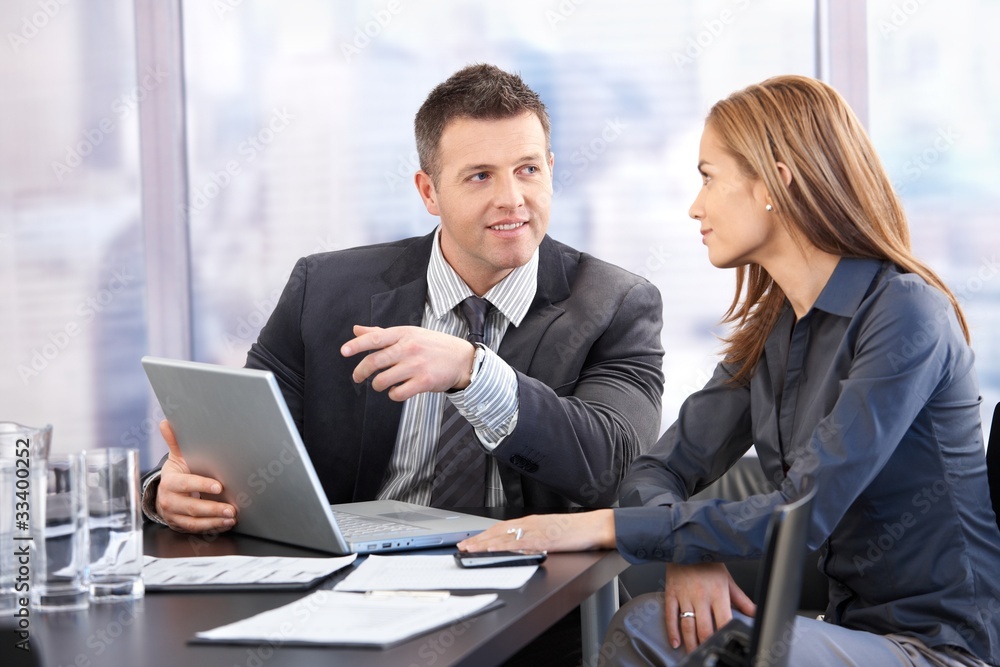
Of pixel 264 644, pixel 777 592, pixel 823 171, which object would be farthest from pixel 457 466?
pixel 777 592

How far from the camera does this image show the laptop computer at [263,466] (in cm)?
131

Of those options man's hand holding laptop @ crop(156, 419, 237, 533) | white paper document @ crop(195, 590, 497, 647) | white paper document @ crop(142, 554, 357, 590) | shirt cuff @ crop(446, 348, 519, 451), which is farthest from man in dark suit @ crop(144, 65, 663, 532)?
white paper document @ crop(195, 590, 497, 647)

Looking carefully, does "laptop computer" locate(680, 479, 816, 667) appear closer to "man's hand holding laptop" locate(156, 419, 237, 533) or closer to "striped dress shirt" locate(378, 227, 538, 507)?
"man's hand holding laptop" locate(156, 419, 237, 533)

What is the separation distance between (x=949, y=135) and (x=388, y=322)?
2.06 meters

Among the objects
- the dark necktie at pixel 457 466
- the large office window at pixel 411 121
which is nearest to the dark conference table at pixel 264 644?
the dark necktie at pixel 457 466

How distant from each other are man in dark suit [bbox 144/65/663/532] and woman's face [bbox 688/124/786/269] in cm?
39

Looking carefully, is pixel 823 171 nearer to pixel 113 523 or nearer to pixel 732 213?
pixel 732 213

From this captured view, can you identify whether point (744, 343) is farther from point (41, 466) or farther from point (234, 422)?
point (41, 466)

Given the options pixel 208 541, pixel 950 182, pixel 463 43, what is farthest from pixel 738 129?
pixel 463 43

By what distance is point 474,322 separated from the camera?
2.11m

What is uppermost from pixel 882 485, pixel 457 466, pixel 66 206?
pixel 66 206

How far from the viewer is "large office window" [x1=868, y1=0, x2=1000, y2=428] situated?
3.21 meters

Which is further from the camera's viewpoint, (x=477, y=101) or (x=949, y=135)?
A: (x=949, y=135)

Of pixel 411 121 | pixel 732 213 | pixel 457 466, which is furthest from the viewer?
pixel 411 121
